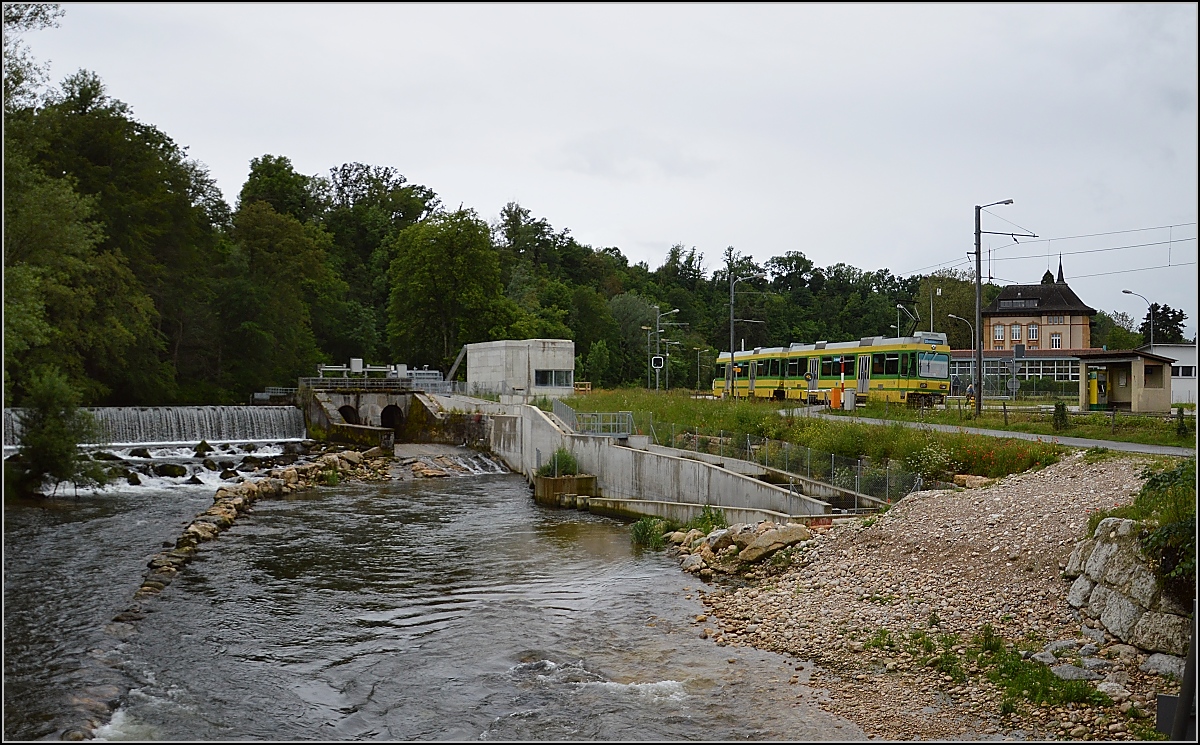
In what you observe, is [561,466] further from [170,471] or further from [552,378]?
[552,378]

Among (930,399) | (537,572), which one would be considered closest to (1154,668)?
(537,572)

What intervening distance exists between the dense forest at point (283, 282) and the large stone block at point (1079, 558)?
19151 mm

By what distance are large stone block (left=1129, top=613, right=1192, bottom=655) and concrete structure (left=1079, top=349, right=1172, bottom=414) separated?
21.3 m

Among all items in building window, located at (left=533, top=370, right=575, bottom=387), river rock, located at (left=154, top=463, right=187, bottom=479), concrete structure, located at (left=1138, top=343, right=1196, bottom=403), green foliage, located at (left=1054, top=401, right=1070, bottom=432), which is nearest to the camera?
green foliage, located at (left=1054, top=401, right=1070, bottom=432)

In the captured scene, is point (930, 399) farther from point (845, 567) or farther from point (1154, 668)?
point (1154, 668)

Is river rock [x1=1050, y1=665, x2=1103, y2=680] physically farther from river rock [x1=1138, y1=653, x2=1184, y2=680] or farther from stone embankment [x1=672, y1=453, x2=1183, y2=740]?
river rock [x1=1138, y1=653, x2=1184, y2=680]

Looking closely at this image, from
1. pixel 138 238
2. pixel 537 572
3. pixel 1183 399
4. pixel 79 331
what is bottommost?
pixel 537 572

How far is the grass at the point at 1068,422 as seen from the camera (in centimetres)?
2267

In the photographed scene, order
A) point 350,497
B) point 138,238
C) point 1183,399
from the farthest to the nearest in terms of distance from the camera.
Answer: point 138,238
point 1183,399
point 350,497

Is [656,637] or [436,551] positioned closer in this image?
[656,637]

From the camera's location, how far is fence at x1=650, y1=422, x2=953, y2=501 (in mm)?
20641

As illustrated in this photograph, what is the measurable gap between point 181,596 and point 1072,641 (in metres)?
14.9

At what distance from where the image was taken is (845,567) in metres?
16.3

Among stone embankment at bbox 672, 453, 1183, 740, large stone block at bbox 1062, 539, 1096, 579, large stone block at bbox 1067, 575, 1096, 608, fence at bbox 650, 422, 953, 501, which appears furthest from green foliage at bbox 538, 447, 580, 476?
large stone block at bbox 1067, 575, 1096, 608
